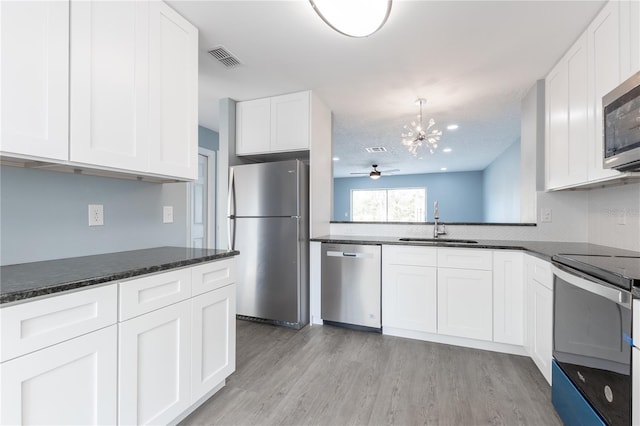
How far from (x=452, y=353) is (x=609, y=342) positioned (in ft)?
4.77

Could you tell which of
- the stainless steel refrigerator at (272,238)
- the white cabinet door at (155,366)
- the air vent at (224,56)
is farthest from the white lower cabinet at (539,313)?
the air vent at (224,56)

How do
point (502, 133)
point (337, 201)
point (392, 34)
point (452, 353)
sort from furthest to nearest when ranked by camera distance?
1. point (337, 201)
2. point (502, 133)
3. point (452, 353)
4. point (392, 34)

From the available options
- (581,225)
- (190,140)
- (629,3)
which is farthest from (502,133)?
(190,140)

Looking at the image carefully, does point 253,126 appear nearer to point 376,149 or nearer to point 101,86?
point 101,86

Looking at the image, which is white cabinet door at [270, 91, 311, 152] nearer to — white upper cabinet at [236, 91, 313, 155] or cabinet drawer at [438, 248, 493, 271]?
white upper cabinet at [236, 91, 313, 155]

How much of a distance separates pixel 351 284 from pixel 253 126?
207 centimetres

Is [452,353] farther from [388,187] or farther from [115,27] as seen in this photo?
[388,187]

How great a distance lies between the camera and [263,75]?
2.74 metres

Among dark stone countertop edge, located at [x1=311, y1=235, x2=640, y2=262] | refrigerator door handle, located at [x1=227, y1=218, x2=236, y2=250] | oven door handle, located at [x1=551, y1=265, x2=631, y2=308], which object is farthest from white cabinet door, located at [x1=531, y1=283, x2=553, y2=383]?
refrigerator door handle, located at [x1=227, y1=218, x2=236, y2=250]

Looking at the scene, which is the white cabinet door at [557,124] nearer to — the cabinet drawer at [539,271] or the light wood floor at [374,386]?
the cabinet drawer at [539,271]

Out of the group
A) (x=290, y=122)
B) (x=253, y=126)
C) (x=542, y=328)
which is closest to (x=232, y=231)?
(x=253, y=126)

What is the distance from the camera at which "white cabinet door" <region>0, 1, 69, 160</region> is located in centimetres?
109

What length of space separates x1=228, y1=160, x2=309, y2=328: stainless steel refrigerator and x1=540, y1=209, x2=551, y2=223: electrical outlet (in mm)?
2258

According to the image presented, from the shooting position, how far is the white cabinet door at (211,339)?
5.24 feet
